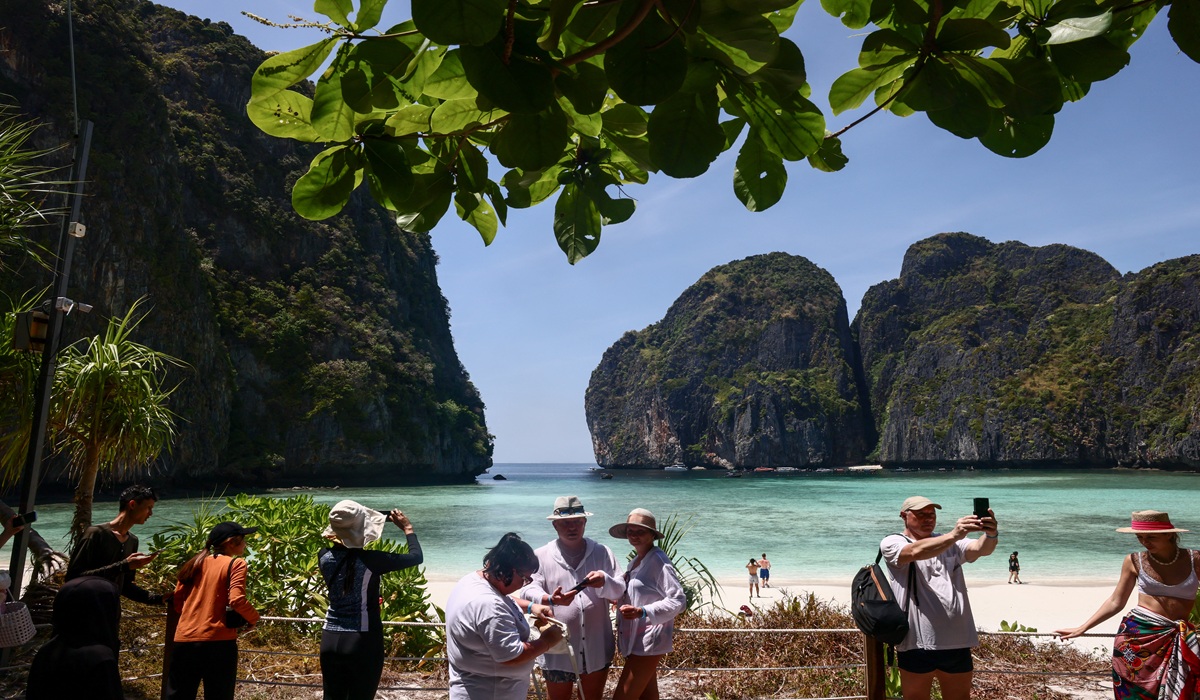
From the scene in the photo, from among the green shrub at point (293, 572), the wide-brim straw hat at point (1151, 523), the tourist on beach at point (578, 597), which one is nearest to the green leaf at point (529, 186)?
the tourist on beach at point (578, 597)

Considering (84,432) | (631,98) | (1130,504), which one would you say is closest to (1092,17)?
(631,98)

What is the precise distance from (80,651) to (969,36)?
10.9ft

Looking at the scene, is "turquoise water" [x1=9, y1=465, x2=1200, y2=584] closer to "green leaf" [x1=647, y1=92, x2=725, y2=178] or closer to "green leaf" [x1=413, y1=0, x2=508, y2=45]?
"green leaf" [x1=647, y1=92, x2=725, y2=178]

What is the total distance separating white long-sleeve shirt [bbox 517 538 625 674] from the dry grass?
121 centimetres

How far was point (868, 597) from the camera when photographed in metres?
3.27

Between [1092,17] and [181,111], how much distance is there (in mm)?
58071

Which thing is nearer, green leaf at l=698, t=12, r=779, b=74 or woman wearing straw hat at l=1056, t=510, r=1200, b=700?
green leaf at l=698, t=12, r=779, b=74

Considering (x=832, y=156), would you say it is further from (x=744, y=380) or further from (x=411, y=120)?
(x=744, y=380)

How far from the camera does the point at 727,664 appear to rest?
209 inches

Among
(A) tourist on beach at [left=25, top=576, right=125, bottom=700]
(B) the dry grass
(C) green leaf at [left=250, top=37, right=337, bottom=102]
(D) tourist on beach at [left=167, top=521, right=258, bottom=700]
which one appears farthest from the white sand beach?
(C) green leaf at [left=250, top=37, right=337, bottom=102]

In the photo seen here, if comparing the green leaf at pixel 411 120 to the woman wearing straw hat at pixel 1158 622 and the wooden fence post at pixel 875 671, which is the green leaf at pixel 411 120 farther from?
the woman wearing straw hat at pixel 1158 622

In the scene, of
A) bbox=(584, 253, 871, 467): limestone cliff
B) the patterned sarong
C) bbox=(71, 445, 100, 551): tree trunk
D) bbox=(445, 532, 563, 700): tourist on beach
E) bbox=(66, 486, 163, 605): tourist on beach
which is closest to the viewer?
bbox=(445, 532, 563, 700): tourist on beach

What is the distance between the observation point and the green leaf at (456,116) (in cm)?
89

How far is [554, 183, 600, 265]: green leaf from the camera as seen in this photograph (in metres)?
1.11
